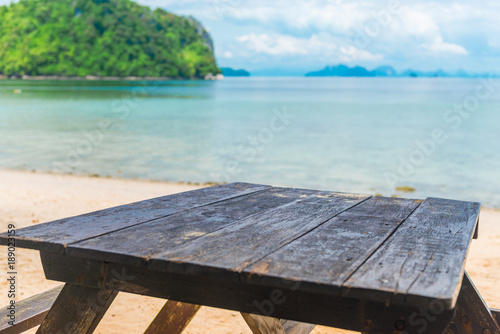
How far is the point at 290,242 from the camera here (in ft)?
5.74

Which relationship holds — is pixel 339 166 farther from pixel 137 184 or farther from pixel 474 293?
pixel 474 293

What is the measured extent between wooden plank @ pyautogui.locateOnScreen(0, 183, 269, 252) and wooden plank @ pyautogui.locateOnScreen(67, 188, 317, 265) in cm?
6

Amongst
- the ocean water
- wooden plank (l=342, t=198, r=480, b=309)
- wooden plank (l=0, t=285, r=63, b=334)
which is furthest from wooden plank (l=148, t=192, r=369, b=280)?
the ocean water

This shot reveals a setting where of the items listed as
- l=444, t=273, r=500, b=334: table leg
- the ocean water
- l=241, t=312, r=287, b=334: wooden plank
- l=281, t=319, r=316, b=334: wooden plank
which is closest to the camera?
l=241, t=312, r=287, b=334: wooden plank

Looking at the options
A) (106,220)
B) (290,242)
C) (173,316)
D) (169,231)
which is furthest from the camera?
(173,316)

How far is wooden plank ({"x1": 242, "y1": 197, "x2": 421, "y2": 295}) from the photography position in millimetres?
1392

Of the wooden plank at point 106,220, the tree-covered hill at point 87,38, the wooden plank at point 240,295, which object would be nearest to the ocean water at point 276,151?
the wooden plank at point 106,220

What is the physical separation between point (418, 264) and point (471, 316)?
0.91m

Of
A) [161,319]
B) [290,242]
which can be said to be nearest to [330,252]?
[290,242]

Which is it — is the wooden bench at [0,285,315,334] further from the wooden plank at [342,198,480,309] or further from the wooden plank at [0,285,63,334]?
the wooden plank at [342,198,480,309]

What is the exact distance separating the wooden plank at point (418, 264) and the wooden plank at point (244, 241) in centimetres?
30

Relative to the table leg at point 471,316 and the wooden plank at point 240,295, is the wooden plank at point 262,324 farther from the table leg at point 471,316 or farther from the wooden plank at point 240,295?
the table leg at point 471,316

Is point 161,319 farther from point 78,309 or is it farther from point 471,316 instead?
point 471,316

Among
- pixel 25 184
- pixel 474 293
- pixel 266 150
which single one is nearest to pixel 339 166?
pixel 266 150
